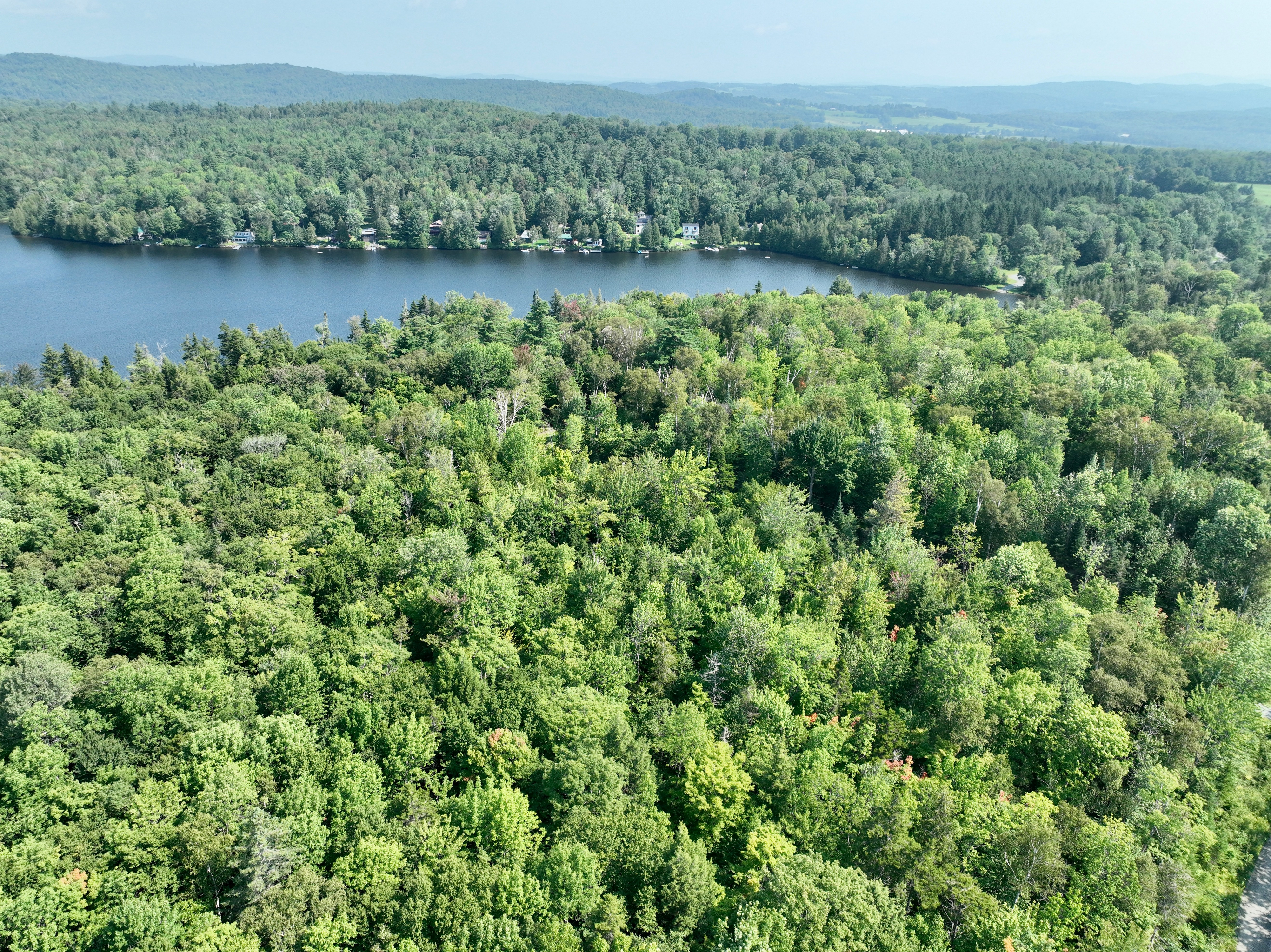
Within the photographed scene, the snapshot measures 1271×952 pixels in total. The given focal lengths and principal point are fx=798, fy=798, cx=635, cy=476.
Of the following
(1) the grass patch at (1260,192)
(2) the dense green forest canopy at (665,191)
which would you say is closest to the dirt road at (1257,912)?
(2) the dense green forest canopy at (665,191)

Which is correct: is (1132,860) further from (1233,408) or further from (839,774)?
(1233,408)

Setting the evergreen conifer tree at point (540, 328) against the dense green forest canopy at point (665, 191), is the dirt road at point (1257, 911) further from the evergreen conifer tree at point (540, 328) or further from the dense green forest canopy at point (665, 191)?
the dense green forest canopy at point (665, 191)

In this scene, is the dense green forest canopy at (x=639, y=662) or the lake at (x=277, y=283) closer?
the dense green forest canopy at (x=639, y=662)

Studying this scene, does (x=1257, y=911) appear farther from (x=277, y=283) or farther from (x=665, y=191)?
(x=665, y=191)

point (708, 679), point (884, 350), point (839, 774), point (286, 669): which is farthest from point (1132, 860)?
point (884, 350)

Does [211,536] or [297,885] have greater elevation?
[211,536]

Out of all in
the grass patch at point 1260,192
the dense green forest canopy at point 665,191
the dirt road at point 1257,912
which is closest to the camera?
the dirt road at point 1257,912
